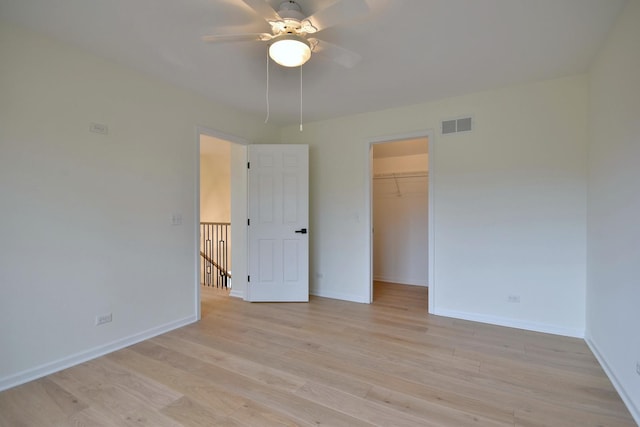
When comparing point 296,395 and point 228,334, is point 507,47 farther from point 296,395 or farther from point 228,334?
point 228,334

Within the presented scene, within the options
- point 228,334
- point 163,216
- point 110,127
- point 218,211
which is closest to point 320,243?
point 228,334

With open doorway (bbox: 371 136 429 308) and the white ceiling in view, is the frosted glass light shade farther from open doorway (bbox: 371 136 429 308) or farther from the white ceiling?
open doorway (bbox: 371 136 429 308)

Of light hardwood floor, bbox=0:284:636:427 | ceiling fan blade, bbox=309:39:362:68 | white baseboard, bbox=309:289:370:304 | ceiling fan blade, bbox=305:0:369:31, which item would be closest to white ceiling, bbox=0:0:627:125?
ceiling fan blade, bbox=305:0:369:31

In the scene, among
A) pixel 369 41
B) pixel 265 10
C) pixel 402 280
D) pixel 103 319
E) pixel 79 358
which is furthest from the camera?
pixel 402 280

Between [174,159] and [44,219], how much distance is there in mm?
1235

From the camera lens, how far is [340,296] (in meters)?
4.30

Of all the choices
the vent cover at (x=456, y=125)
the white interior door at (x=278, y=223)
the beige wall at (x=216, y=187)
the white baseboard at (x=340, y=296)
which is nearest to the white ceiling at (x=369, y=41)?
the vent cover at (x=456, y=125)

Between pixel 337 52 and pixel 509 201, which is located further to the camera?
pixel 509 201

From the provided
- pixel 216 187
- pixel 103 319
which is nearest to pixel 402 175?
pixel 216 187

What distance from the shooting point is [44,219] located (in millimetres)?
2254

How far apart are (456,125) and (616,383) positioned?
266cm

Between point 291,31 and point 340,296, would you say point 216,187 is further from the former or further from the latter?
point 291,31

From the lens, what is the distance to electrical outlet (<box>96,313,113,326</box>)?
8.42 ft

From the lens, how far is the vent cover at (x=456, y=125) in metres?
3.40
